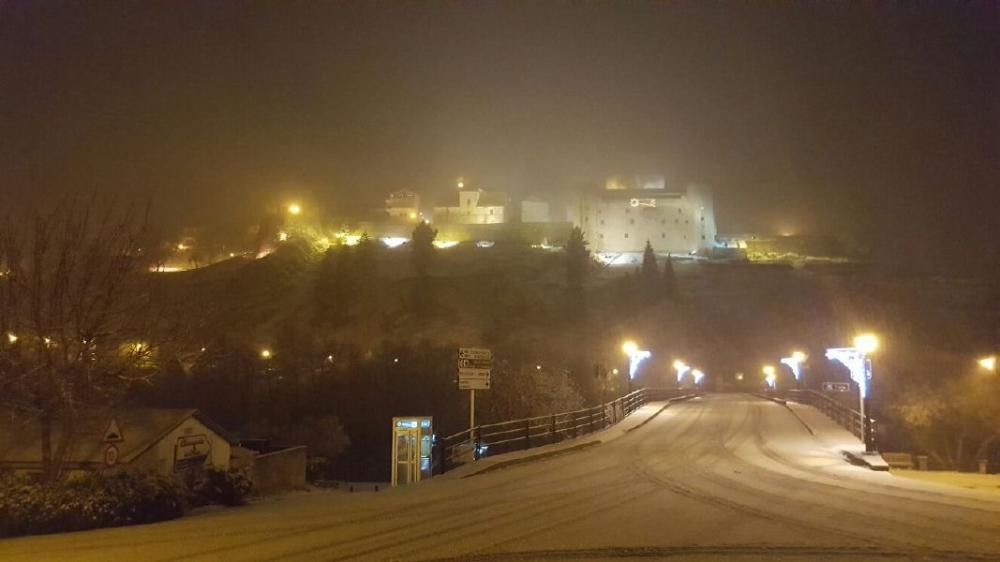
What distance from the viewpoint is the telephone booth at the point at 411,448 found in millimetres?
22516

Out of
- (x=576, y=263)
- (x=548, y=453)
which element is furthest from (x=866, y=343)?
(x=576, y=263)

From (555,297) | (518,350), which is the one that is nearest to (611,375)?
(518,350)

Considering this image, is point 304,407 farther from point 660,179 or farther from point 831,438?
point 660,179

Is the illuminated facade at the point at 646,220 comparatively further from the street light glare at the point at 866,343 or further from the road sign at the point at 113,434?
the road sign at the point at 113,434

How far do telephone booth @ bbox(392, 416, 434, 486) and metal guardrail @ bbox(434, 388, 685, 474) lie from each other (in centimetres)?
47

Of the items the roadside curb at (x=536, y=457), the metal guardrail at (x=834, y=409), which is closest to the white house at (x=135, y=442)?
the roadside curb at (x=536, y=457)

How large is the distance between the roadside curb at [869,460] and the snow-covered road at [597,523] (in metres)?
1.58

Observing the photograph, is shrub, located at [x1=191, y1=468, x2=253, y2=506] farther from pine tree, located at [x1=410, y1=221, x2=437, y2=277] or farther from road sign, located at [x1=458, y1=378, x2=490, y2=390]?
pine tree, located at [x1=410, y1=221, x2=437, y2=277]

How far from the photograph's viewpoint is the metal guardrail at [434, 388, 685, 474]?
20188 mm

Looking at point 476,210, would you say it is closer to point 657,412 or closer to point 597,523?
point 657,412

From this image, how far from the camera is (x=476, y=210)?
159750 mm

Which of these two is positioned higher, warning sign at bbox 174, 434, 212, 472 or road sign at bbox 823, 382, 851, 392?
road sign at bbox 823, 382, 851, 392

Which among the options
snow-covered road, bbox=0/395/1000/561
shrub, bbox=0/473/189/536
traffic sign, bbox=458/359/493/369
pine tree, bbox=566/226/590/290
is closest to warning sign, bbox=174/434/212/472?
traffic sign, bbox=458/359/493/369

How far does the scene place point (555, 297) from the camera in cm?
11062
